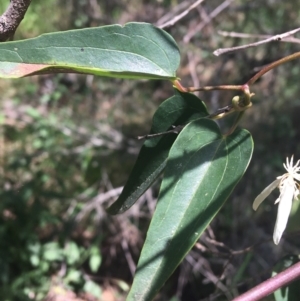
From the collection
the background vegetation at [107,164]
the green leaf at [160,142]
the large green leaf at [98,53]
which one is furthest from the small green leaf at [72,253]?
the large green leaf at [98,53]

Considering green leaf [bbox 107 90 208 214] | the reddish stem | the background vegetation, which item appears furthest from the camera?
the background vegetation

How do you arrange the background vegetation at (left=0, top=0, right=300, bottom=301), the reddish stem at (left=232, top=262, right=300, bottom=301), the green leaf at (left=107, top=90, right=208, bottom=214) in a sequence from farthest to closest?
the background vegetation at (left=0, top=0, right=300, bottom=301), the green leaf at (left=107, top=90, right=208, bottom=214), the reddish stem at (left=232, top=262, right=300, bottom=301)

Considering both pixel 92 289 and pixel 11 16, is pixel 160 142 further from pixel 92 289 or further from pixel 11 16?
pixel 92 289

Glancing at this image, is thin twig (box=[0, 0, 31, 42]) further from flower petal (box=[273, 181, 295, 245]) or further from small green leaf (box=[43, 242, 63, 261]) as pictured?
small green leaf (box=[43, 242, 63, 261])

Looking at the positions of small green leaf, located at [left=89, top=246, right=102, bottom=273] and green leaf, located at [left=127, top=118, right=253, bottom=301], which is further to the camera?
small green leaf, located at [left=89, top=246, right=102, bottom=273]

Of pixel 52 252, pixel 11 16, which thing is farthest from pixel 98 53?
pixel 52 252

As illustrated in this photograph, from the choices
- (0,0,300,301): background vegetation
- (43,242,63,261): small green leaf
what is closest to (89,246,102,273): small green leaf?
(0,0,300,301): background vegetation

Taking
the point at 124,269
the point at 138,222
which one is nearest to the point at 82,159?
the point at 138,222

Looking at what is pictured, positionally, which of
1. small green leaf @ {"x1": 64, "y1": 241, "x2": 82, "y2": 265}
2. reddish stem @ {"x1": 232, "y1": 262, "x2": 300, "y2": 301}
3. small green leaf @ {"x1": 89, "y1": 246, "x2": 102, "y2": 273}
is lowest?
small green leaf @ {"x1": 89, "y1": 246, "x2": 102, "y2": 273}
